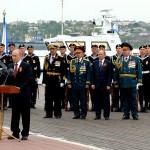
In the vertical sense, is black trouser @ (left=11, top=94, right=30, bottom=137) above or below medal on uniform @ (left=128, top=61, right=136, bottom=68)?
below

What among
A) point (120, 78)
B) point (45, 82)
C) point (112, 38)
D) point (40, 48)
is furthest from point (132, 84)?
point (40, 48)

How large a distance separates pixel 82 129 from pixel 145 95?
14.7 feet

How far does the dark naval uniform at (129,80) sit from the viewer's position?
15945mm

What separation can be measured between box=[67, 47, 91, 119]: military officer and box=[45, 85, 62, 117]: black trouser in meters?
0.41

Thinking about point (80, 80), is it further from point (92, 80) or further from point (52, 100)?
point (52, 100)

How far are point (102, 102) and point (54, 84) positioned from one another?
129 centimetres

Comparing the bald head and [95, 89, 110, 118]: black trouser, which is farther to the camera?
[95, 89, 110, 118]: black trouser

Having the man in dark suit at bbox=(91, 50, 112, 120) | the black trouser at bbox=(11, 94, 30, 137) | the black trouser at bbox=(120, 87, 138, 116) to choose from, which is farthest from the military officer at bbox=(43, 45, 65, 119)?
the black trouser at bbox=(11, 94, 30, 137)

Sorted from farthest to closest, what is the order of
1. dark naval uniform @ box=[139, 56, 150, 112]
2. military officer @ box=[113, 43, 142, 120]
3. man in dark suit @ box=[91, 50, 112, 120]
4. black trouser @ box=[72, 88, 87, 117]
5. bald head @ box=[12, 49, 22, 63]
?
dark naval uniform @ box=[139, 56, 150, 112] < black trouser @ box=[72, 88, 87, 117] < man in dark suit @ box=[91, 50, 112, 120] < military officer @ box=[113, 43, 142, 120] < bald head @ box=[12, 49, 22, 63]

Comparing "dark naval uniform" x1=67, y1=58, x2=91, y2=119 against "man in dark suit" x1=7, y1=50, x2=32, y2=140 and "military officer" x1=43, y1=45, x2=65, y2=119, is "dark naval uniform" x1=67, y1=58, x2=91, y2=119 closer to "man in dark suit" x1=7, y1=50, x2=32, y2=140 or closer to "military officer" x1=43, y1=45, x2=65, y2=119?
"military officer" x1=43, y1=45, x2=65, y2=119

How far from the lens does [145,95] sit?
60.0 feet

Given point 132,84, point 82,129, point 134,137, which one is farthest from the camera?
point 132,84

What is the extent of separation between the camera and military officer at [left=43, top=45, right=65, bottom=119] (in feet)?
53.5

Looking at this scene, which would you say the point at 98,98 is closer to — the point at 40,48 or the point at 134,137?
the point at 134,137
